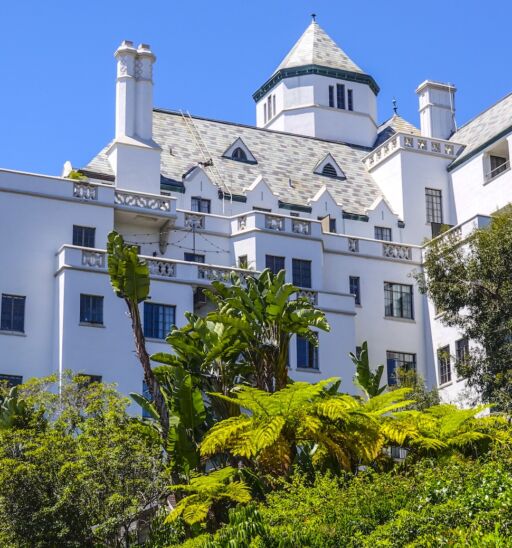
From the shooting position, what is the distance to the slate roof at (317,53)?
71.2 m

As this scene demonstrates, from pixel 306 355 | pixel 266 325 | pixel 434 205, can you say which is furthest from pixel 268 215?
pixel 266 325

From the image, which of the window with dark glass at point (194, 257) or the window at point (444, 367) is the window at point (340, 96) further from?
the window at point (444, 367)

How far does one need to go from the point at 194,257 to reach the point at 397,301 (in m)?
9.81

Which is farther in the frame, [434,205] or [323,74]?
[323,74]

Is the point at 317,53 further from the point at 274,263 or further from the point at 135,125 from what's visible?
the point at 274,263

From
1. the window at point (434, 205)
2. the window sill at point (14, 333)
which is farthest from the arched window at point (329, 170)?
the window sill at point (14, 333)

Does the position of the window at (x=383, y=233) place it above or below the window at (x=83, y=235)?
above

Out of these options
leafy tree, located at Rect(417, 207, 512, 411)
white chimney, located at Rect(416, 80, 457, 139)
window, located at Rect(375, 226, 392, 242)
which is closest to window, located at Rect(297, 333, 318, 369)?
leafy tree, located at Rect(417, 207, 512, 411)

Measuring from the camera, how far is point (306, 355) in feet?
164

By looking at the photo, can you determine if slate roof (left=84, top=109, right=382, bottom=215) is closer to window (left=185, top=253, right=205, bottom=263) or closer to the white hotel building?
the white hotel building

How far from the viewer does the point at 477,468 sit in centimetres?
2900

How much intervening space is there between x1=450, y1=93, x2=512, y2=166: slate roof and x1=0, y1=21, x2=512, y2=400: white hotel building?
0.16 m

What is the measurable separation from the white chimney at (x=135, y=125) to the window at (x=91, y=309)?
864cm

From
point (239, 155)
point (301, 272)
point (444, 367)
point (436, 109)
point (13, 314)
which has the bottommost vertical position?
point (444, 367)
